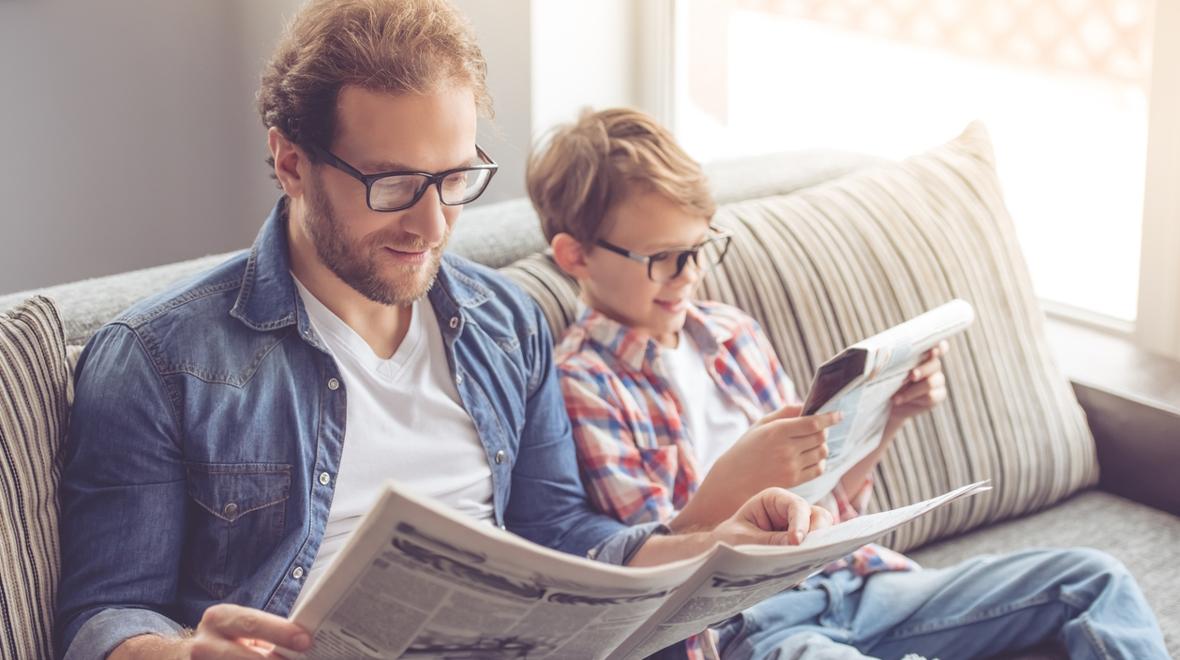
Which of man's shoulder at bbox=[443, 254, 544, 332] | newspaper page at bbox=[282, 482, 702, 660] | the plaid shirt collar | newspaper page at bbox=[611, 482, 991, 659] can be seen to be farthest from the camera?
the plaid shirt collar

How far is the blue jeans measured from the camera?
1.58m

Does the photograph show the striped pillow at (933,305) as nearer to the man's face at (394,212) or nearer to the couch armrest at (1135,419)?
the couch armrest at (1135,419)

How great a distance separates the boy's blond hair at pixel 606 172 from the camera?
5.37 ft

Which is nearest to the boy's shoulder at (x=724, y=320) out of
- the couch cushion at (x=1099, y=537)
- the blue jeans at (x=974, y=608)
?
the blue jeans at (x=974, y=608)

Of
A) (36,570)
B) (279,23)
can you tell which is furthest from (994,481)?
(279,23)

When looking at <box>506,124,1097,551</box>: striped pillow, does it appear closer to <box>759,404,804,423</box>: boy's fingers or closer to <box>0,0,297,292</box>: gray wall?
<box>759,404,804,423</box>: boy's fingers

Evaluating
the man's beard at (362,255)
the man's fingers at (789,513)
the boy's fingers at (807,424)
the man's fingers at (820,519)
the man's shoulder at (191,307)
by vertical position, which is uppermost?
the man's beard at (362,255)

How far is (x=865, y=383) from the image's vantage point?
4.72ft

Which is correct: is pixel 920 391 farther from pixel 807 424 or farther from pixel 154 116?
pixel 154 116

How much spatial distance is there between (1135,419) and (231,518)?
57.0 inches

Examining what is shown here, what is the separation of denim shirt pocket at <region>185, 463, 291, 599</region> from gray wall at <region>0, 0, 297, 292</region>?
4.66 ft

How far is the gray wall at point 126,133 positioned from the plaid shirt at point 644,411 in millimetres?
1280

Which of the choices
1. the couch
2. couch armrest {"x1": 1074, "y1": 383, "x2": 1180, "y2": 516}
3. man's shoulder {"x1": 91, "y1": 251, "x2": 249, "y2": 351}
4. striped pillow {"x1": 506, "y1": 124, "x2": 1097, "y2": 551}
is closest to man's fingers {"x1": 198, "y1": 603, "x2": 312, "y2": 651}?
man's shoulder {"x1": 91, "y1": 251, "x2": 249, "y2": 351}

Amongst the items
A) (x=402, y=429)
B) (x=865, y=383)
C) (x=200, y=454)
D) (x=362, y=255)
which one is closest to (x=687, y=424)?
(x=865, y=383)
